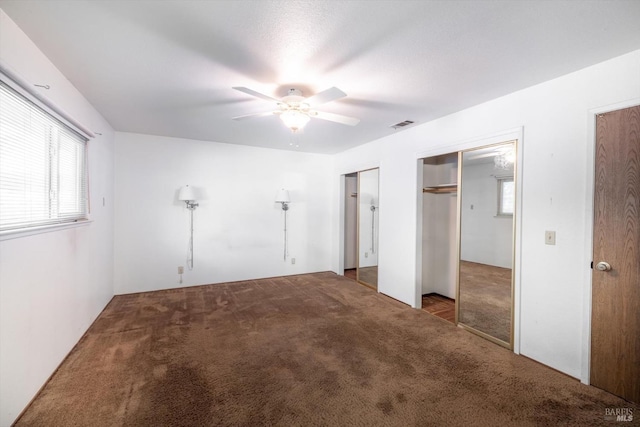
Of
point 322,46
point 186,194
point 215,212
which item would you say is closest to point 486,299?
point 322,46

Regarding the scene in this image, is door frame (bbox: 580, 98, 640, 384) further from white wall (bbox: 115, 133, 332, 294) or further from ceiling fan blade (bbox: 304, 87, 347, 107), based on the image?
white wall (bbox: 115, 133, 332, 294)

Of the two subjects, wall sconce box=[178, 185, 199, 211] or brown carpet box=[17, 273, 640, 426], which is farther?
wall sconce box=[178, 185, 199, 211]

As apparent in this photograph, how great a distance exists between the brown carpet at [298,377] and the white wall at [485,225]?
2129 mm

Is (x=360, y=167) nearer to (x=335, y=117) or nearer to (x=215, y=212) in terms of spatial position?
(x=335, y=117)

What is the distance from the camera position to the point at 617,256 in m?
2.00

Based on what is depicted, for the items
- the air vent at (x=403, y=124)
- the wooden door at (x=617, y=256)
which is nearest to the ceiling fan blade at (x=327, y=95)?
the air vent at (x=403, y=124)

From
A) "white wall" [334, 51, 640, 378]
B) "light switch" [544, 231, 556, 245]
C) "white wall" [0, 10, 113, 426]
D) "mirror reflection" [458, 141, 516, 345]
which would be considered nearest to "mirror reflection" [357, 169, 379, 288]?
"mirror reflection" [458, 141, 516, 345]

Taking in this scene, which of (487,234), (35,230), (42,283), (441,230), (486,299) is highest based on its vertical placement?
(35,230)

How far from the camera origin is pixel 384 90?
8.46ft

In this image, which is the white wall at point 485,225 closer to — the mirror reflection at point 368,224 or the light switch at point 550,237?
the mirror reflection at point 368,224

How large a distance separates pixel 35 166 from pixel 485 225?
231 inches

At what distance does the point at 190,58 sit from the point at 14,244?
1683 mm

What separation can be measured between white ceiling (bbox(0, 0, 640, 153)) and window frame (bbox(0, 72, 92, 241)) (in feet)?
1.29

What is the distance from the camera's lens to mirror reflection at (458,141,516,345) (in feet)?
12.3
